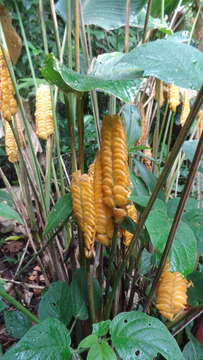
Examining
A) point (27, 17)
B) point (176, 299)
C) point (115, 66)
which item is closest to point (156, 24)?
point (115, 66)

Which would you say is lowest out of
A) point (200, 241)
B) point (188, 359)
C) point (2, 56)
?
point (188, 359)

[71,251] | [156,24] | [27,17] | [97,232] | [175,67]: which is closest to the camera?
[175,67]

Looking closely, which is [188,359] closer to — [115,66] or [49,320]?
[49,320]

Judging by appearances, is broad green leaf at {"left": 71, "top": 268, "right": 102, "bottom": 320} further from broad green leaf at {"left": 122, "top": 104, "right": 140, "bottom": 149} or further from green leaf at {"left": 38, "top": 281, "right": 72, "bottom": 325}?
broad green leaf at {"left": 122, "top": 104, "right": 140, "bottom": 149}

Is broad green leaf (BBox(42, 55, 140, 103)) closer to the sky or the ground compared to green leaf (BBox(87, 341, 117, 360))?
closer to the sky

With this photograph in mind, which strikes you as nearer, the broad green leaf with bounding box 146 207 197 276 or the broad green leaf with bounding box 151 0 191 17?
the broad green leaf with bounding box 146 207 197 276

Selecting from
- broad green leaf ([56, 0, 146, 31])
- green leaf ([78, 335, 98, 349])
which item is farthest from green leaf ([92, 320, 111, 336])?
broad green leaf ([56, 0, 146, 31])
